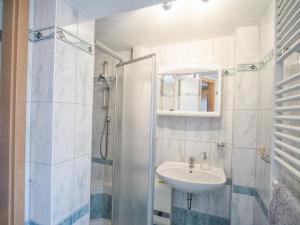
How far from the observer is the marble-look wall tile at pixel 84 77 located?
110cm

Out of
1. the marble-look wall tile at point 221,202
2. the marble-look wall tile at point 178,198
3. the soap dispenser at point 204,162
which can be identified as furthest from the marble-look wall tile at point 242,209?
the marble-look wall tile at point 178,198

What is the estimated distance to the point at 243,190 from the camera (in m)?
1.59

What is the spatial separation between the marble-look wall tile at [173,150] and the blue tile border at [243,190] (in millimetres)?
623

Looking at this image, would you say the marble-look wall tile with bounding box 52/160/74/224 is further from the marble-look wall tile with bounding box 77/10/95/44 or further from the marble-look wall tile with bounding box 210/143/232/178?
the marble-look wall tile with bounding box 210/143/232/178

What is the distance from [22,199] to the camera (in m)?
0.92

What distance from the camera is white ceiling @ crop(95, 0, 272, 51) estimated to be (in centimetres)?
138

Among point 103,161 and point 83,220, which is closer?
point 83,220

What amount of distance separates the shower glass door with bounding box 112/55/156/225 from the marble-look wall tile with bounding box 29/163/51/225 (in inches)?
28.6

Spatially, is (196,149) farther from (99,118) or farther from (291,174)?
(99,118)

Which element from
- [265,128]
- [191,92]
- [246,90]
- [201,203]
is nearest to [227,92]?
[246,90]

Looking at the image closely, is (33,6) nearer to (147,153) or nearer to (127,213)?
(147,153)

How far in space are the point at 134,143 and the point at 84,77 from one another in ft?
2.44

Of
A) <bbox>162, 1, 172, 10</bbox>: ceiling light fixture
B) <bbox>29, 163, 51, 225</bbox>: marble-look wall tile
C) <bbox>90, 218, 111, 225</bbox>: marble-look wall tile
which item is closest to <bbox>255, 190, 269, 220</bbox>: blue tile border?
<bbox>29, 163, 51, 225</bbox>: marble-look wall tile

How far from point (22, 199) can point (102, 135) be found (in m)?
1.51
